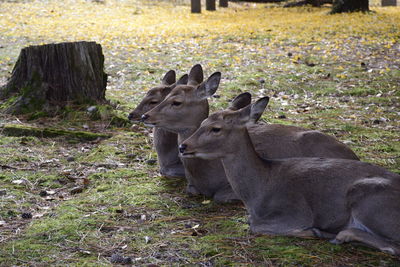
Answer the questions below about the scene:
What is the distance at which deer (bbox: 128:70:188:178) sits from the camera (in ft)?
20.9

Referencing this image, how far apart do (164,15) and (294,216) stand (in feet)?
60.8

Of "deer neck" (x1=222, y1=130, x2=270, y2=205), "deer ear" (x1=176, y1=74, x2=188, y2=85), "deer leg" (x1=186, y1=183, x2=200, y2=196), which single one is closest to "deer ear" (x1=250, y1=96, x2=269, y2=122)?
"deer neck" (x1=222, y1=130, x2=270, y2=205)

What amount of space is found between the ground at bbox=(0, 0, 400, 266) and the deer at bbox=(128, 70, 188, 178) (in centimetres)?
13

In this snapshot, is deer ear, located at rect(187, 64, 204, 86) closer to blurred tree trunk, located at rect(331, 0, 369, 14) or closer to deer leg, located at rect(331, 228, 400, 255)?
deer leg, located at rect(331, 228, 400, 255)

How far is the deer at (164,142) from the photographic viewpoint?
638cm

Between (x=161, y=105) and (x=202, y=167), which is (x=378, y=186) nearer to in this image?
(x=202, y=167)

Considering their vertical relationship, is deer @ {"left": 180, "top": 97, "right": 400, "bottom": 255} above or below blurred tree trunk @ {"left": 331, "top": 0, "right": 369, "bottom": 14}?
below

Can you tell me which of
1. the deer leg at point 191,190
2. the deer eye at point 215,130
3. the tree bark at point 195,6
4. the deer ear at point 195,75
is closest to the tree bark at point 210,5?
the tree bark at point 195,6

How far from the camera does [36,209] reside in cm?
554

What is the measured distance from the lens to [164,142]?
6527 mm

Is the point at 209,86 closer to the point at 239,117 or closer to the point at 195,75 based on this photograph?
the point at 195,75

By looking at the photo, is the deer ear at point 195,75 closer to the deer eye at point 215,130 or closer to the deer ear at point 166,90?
the deer ear at point 166,90

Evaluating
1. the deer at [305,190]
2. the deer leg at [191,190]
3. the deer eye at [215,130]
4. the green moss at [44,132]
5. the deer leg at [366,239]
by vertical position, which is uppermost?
the deer eye at [215,130]

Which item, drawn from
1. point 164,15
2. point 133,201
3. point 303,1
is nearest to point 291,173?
point 133,201
